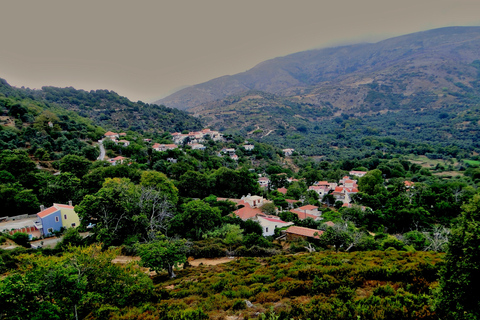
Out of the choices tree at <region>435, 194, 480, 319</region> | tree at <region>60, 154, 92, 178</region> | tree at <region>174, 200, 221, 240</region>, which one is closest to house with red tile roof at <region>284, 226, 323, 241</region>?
tree at <region>174, 200, 221, 240</region>

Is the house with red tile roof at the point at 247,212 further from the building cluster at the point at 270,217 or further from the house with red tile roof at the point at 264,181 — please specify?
the house with red tile roof at the point at 264,181

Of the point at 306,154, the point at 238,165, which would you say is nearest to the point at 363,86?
the point at 306,154

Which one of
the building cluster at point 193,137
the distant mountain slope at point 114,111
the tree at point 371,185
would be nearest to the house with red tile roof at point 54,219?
the tree at point 371,185

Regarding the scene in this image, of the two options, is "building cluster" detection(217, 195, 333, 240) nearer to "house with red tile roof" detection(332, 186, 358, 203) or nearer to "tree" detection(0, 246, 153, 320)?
"house with red tile roof" detection(332, 186, 358, 203)

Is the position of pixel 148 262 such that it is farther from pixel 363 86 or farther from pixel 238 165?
pixel 363 86

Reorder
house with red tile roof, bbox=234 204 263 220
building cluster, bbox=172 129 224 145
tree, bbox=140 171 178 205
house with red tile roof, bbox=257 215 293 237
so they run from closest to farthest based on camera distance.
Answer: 1. tree, bbox=140 171 178 205
2. house with red tile roof, bbox=257 215 293 237
3. house with red tile roof, bbox=234 204 263 220
4. building cluster, bbox=172 129 224 145

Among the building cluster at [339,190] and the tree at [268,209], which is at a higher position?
the tree at [268,209]

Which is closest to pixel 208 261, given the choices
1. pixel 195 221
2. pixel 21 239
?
pixel 195 221
